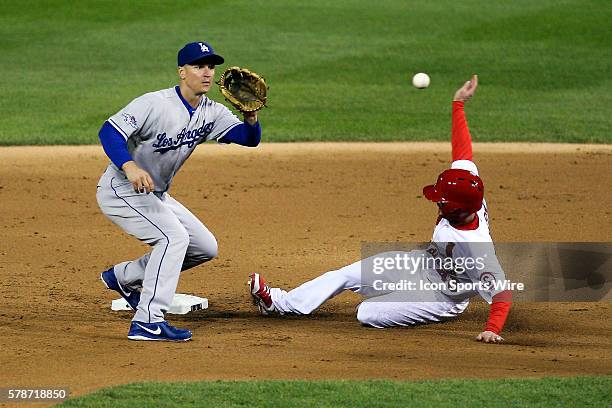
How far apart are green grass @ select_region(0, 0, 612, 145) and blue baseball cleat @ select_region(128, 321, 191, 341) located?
7.52 meters

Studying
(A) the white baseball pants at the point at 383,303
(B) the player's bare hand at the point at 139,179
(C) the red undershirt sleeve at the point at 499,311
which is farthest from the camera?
(A) the white baseball pants at the point at 383,303

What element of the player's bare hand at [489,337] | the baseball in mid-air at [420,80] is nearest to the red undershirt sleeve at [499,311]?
the player's bare hand at [489,337]

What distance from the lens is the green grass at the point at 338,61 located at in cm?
1535

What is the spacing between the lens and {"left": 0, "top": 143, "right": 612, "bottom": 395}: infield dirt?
6465mm

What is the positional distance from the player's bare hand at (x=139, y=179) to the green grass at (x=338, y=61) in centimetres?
761

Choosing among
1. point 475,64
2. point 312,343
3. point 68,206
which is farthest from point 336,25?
point 312,343

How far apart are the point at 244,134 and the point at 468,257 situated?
1605 millimetres

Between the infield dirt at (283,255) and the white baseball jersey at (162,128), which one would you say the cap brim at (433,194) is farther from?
the white baseball jersey at (162,128)

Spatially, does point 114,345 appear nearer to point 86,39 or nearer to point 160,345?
point 160,345

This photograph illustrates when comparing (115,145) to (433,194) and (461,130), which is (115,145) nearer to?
(433,194)

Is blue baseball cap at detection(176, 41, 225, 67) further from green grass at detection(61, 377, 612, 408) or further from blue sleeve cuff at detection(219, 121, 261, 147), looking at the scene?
green grass at detection(61, 377, 612, 408)

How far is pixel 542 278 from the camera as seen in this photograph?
8.54 m

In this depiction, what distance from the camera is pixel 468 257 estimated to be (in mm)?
6988

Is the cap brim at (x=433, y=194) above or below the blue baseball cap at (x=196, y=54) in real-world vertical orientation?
below
